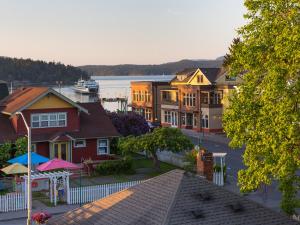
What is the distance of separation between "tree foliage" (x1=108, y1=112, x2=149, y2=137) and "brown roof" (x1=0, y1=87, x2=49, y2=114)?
851 cm

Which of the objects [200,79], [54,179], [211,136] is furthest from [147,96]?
[54,179]

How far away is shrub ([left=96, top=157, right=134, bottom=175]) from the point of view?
3781 centimetres

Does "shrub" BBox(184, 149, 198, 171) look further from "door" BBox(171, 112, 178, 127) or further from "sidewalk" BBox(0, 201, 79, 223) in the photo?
"door" BBox(171, 112, 178, 127)

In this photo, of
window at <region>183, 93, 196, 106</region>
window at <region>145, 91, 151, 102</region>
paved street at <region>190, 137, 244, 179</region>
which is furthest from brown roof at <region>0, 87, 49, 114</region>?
window at <region>145, 91, 151, 102</region>

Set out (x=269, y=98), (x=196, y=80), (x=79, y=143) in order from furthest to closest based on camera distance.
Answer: (x=196, y=80) < (x=79, y=143) < (x=269, y=98)

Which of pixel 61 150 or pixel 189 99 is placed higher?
pixel 189 99

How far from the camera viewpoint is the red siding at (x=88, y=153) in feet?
135

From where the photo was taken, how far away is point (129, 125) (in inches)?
1950

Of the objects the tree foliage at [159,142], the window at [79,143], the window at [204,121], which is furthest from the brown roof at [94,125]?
the window at [204,121]

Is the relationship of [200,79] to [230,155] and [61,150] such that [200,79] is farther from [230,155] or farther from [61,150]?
[61,150]

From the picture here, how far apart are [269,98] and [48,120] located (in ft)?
82.5

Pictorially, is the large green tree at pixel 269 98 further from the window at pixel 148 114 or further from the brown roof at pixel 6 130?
the window at pixel 148 114

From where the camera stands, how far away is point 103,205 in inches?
601

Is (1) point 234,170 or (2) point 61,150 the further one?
(2) point 61,150
